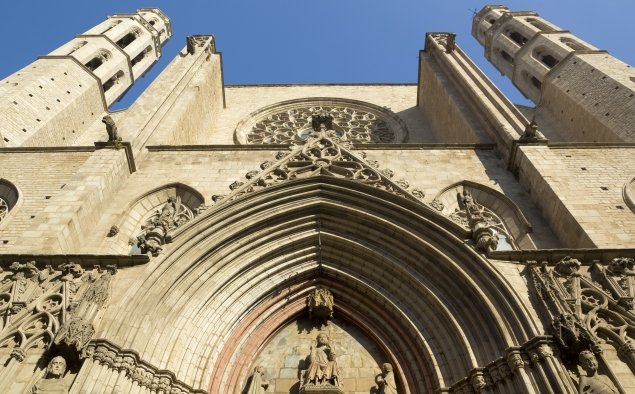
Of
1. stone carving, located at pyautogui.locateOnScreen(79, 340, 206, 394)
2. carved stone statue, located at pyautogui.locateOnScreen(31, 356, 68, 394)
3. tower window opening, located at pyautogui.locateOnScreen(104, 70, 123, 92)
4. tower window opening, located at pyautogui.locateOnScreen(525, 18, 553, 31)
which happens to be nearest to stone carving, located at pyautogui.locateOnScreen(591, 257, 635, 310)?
stone carving, located at pyautogui.locateOnScreen(79, 340, 206, 394)

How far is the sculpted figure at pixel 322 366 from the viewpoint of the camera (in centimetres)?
699

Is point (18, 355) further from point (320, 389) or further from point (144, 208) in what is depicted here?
point (144, 208)

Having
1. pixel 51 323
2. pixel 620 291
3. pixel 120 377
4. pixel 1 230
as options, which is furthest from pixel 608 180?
pixel 1 230

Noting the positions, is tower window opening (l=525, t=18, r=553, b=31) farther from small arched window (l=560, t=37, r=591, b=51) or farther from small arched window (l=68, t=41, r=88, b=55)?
small arched window (l=68, t=41, r=88, b=55)

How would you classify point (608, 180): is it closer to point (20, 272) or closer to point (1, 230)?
point (20, 272)

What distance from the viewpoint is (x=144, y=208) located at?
9562 mm

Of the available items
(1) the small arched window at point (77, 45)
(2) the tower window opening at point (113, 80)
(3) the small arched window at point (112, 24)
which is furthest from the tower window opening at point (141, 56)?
(1) the small arched window at point (77, 45)

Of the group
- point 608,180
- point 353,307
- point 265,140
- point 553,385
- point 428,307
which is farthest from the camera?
point 265,140

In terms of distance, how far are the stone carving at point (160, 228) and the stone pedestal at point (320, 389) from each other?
9.24 feet

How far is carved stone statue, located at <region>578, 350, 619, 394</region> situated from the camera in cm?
538

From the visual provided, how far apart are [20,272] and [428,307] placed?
5715 mm

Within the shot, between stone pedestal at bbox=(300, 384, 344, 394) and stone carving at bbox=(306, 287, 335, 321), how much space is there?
1.43 metres

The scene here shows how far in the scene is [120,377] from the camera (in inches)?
231

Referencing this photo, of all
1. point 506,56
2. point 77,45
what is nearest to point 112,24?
point 77,45
